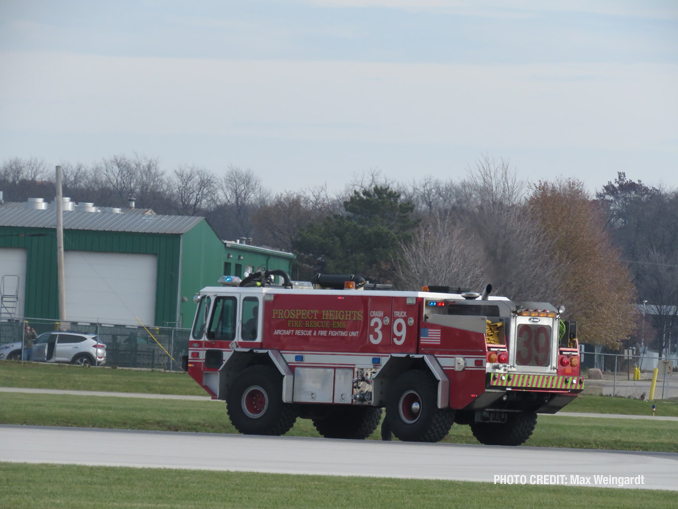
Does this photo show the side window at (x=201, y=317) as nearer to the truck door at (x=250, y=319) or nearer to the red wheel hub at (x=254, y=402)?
the truck door at (x=250, y=319)

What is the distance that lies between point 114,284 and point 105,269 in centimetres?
90

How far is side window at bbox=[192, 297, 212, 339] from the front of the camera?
1966 centimetres

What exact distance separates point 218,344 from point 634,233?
8886 centimetres

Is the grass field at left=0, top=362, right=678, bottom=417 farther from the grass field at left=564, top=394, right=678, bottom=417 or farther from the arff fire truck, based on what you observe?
the arff fire truck

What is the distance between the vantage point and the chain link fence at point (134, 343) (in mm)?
42938

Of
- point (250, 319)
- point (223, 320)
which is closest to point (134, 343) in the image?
point (223, 320)

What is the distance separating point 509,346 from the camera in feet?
A: 57.9

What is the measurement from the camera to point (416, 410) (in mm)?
17672

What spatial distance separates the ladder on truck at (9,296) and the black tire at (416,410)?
4055 cm

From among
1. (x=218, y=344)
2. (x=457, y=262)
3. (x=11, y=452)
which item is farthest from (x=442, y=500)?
(x=457, y=262)

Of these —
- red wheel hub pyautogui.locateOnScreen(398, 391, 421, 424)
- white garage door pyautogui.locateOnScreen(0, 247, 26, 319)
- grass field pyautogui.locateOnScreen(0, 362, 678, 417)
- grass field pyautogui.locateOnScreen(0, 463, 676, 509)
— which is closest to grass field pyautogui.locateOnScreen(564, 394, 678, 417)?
grass field pyautogui.locateOnScreen(0, 362, 678, 417)

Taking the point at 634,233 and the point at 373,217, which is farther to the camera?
the point at 634,233

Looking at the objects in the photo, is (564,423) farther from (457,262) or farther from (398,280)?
(398,280)

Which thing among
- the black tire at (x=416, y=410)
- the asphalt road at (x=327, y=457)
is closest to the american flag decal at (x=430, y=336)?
the black tire at (x=416, y=410)
